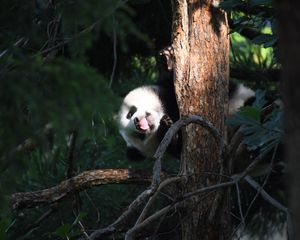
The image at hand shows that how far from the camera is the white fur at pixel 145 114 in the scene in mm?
3820

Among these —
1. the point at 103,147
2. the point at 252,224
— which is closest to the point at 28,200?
the point at 103,147

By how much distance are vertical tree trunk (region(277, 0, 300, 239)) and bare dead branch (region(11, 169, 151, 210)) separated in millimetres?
1680

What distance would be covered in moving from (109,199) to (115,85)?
2.88 ft

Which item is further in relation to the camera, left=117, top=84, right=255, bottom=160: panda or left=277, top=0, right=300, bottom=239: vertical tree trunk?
left=117, top=84, right=255, bottom=160: panda

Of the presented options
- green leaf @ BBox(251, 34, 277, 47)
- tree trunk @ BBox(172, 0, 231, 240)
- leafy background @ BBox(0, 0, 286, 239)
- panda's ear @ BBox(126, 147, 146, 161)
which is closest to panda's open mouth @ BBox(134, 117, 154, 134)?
panda's ear @ BBox(126, 147, 146, 161)

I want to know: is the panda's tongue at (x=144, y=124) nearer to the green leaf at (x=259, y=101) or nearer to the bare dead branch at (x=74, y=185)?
the bare dead branch at (x=74, y=185)

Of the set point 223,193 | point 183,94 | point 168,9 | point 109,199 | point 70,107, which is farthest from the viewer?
point 168,9

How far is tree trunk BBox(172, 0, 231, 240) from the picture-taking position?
8.93ft

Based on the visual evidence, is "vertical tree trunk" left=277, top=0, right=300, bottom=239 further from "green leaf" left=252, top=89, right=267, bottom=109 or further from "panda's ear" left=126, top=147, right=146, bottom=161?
"panda's ear" left=126, top=147, right=146, bottom=161

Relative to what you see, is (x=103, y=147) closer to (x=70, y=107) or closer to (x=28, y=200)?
(x=28, y=200)

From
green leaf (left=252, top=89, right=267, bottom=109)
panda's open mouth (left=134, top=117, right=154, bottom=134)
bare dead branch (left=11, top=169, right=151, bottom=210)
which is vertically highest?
green leaf (left=252, top=89, right=267, bottom=109)

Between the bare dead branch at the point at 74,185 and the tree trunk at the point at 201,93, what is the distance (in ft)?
0.73

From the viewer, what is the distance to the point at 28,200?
2691mm

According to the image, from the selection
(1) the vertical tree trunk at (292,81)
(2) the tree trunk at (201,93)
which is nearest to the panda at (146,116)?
(2) the tree trunk at (201,93)
